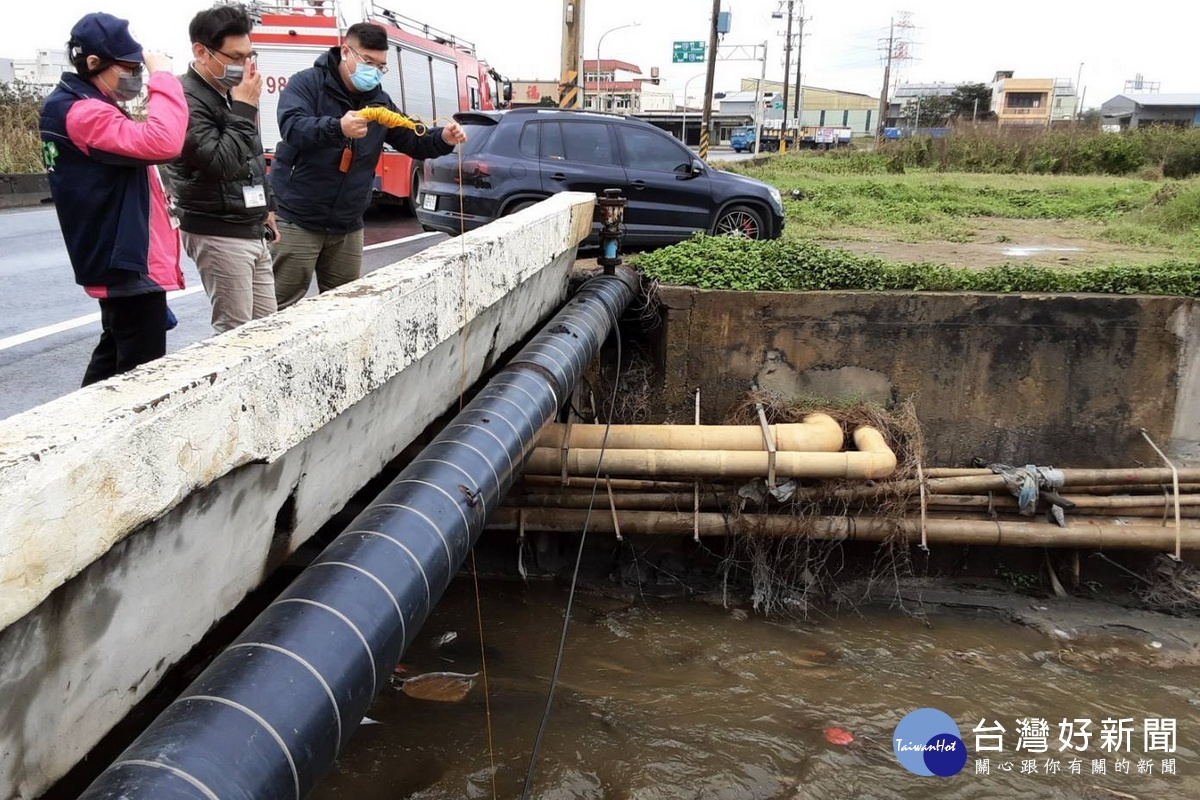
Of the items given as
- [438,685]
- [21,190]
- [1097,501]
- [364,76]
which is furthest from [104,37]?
[21,190]

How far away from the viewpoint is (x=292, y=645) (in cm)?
→ 186

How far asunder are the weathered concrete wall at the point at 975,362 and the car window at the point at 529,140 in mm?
2853

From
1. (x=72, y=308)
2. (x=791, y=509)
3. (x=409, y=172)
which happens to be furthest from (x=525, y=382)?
(x=409, y=172)

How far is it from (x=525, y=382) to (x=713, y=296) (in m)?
2.65

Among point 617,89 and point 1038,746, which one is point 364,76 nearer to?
point 1038,746

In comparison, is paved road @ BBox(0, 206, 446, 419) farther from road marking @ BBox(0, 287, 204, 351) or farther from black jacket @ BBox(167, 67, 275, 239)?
black jacket @ BBox(167, 67, 275, 239)

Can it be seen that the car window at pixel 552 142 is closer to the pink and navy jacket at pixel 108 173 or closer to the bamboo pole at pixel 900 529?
the bamboo pole at pixel 900 529

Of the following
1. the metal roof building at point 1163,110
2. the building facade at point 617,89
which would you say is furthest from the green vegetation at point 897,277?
the metal roof building at point 1163,110

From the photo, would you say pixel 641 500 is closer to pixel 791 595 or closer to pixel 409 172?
pixel 791 595

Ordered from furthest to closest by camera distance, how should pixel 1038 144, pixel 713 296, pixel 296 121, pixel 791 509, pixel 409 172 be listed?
pixel 1038 144
pixel 409 172
pixel 713 296
pixel 791 509
pixel 296 121

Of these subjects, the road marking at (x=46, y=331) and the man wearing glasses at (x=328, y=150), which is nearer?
the man wearing glasses at (x=328, y=150)

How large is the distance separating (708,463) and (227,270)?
2.97m

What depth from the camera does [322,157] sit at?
164 inches

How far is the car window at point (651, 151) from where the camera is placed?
8.57 metres
